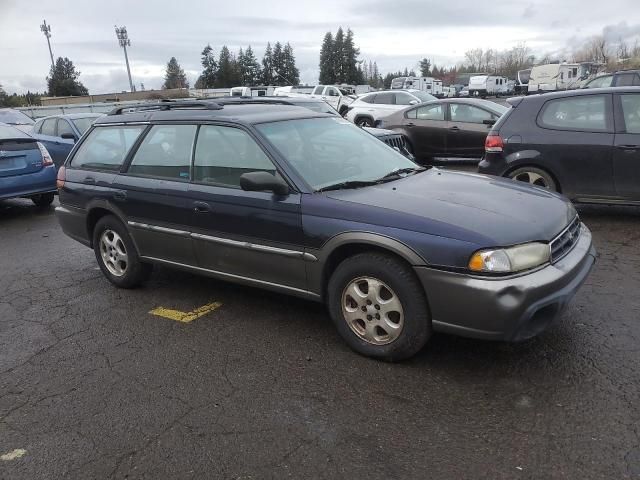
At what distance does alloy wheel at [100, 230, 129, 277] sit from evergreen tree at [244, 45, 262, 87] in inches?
3822

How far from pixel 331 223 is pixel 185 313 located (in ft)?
5.62

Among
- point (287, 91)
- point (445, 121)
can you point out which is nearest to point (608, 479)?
point (445, 121)

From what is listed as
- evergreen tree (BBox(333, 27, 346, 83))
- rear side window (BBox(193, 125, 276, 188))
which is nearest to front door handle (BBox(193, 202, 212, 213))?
rear side window (BBox(193, 125, 276, 188))

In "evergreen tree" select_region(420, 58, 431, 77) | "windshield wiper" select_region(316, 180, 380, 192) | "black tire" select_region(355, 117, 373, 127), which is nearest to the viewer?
"windshield wiper" select_region(316, 180, 380, 192)

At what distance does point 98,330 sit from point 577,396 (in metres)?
3.44

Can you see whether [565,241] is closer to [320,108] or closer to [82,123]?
[320,108]

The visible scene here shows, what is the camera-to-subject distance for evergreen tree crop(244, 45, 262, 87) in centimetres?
9831

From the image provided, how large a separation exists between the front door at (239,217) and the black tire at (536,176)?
3853 millimetres

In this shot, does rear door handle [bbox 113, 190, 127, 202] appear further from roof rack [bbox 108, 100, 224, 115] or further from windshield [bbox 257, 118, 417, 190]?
windshield [bbox 257, 118, 417, 190]

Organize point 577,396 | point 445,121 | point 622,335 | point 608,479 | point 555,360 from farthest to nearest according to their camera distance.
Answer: point 445,121 → point 622,335 → point 555,360 → point 577,396 → point 608,479

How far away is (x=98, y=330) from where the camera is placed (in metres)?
4.32

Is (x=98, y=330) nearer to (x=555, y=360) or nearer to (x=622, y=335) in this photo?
(x=555, y=360)

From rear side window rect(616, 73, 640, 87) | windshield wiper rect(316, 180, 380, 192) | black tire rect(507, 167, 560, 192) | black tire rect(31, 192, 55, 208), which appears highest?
rear side window rect(616, 73, 640, 87)

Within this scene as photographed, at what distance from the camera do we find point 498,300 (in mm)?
2996
